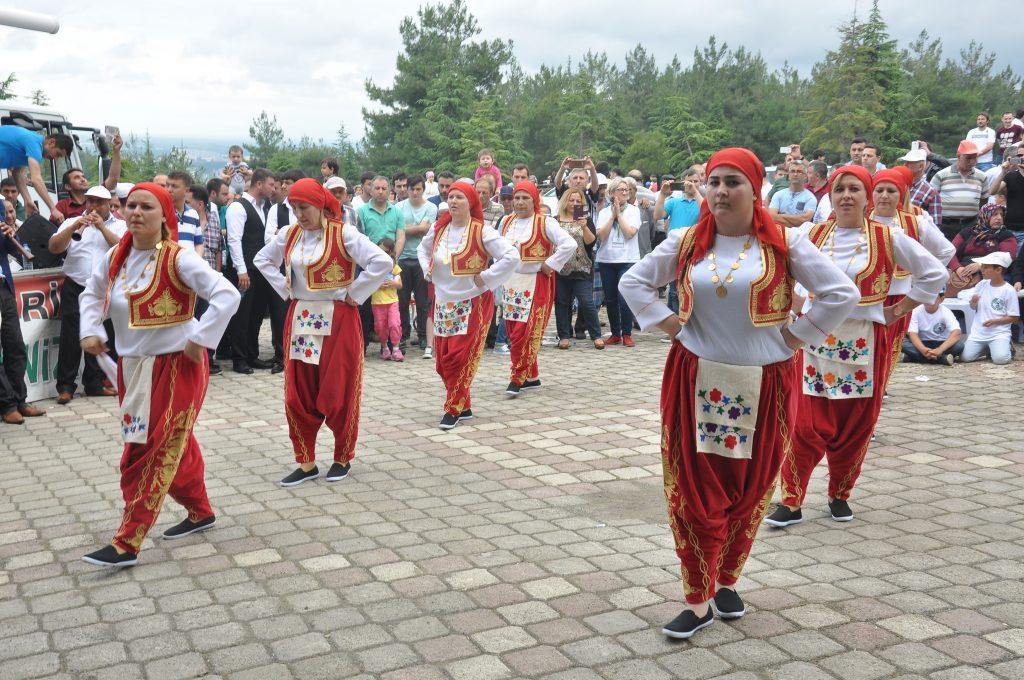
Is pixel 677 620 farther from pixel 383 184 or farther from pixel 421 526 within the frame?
pixel 383 184

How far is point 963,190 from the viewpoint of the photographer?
13.5 meters

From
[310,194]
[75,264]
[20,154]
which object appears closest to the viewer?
[310,194]

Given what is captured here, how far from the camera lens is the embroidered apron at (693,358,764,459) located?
169 inches

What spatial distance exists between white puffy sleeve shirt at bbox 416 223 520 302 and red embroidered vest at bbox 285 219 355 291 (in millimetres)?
1795

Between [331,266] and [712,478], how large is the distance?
11.4 ft

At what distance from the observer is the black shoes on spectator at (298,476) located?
22.4ft

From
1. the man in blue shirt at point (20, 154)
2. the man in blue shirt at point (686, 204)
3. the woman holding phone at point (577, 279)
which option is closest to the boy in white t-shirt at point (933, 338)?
the man in blue shirt at point (686, 204)

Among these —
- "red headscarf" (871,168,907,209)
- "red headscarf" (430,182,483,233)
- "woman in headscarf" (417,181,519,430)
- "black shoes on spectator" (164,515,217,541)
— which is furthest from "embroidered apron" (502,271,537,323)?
"black shoes on spectator" (164,515,217,541)

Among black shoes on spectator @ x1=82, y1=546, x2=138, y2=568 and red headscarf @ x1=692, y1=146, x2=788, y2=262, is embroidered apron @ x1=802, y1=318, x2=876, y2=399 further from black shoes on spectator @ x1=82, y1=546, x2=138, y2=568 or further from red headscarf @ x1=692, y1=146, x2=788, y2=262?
black shoes on spectator @ x1=82, y1=546, x2=138, y2=568

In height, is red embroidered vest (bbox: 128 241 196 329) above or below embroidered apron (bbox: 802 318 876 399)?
above

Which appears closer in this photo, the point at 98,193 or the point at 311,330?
the point at 311,330

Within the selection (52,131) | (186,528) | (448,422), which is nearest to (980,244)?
(448,422)

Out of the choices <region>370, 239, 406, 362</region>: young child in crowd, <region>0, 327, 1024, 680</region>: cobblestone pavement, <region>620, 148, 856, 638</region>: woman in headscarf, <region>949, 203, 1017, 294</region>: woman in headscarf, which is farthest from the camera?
<region>949, 203, 1017, 294</region>: woman in headscarf

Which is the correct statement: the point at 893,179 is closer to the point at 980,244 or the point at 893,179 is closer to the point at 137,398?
the point at 137,398
